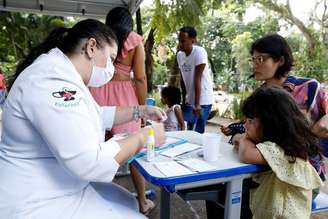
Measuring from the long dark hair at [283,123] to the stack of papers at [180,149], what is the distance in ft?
1.07

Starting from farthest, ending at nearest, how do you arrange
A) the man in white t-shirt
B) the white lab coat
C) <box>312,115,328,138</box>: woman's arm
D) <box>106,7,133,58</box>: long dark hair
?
the man in white t-shirt, <box>106,7,133,58</box>: long dark hair, <box>312,115,328,138</box>: woman's arm, the white lab coat

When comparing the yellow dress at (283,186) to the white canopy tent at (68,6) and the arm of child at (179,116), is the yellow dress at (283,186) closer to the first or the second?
the arm of child at (179,116)

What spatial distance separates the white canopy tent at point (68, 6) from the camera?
4352 millimetres

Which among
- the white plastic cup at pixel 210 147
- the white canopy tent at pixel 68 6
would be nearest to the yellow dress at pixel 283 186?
the white plastic cup at pixel 210 147

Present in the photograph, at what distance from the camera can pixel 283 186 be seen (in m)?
1.46

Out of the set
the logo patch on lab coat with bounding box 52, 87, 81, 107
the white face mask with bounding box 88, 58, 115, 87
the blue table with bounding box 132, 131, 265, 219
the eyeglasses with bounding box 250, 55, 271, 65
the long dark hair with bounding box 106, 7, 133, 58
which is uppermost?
the long dark hair with bounding box 106, 7, 133, 58

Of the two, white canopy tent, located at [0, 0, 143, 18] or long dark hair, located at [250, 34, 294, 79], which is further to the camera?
white canopy tent, located at [0, 0, 143, 18]

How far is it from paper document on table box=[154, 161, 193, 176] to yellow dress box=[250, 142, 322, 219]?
1.15ft

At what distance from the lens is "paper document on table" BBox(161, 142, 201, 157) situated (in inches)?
61.9

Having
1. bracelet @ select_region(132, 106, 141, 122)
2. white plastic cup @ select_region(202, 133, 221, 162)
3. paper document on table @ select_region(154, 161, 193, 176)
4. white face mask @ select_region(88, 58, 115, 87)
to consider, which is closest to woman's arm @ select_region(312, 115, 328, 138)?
white plastic cup @ select_region(202, 133, 221, 162)

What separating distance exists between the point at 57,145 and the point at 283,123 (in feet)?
3.14

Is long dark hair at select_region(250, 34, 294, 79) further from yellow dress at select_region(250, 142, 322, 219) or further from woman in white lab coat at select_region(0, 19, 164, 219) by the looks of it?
woman in white lab coat at select_region(0, 19, 164, 219)

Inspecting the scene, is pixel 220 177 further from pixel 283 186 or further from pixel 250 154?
pixel 283 186

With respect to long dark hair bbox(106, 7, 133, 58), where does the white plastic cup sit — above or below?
below
